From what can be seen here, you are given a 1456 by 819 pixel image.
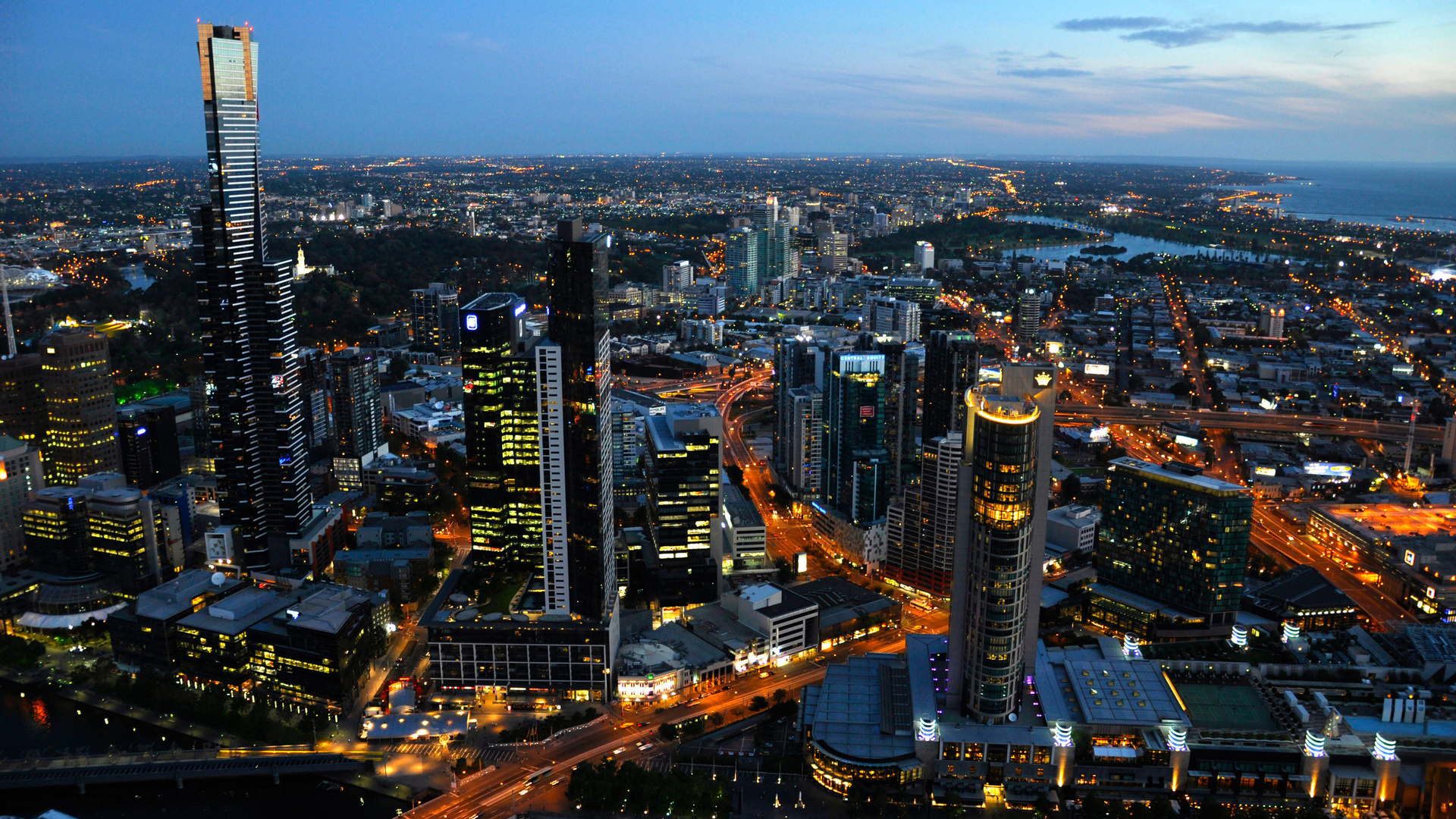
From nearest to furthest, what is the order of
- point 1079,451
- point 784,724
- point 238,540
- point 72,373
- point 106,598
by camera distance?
point 784,724, point 106,598, point 238,540, point 72,373, point 1079,451

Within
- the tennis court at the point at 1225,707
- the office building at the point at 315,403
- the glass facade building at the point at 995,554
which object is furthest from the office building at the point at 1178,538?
the office building at the point at 315,403

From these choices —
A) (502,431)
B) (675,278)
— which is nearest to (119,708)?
(502,431)

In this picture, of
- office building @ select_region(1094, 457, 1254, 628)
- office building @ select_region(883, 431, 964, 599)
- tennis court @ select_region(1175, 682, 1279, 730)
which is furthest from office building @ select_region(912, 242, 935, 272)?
tennis court @ select_region(1175, 682, 1279, 730)

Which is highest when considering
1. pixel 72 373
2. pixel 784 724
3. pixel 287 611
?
pixel 72 373

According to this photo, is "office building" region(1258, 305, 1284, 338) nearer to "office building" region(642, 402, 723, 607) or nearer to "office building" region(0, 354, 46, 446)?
"office building" region(642, 402, 723, 607)

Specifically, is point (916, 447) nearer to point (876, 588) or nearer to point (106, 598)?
point (876, 588)

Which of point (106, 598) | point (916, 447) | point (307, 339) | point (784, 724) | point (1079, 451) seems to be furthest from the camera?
point (307, 339)

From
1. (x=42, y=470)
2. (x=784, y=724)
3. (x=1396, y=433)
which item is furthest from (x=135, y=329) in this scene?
(x=1396, y=433)
